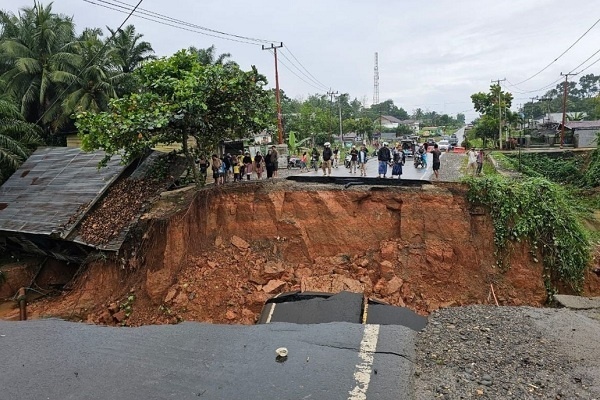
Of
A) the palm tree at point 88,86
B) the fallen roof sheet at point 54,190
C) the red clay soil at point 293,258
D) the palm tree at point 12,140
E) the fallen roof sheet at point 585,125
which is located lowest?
the red clay soil at point 293,258

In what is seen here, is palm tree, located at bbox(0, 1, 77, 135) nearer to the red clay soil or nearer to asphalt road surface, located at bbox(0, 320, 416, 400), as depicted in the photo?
the red clay soil

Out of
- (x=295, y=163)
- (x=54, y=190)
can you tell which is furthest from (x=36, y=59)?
(x=295, y=163)

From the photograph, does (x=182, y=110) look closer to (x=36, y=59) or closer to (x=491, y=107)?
(x=36, y=59)

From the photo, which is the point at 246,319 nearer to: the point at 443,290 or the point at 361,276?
the point at 361,276

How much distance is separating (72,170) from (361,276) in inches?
399

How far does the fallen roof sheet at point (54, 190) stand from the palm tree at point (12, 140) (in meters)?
0.85

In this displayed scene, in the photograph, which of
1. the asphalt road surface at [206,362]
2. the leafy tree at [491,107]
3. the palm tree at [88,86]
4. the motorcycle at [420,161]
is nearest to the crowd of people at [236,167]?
the motorcycle at [420,161]

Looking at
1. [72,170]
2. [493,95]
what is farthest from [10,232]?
[493,95]

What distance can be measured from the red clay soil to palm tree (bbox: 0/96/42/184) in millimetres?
6872

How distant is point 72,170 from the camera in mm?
13969

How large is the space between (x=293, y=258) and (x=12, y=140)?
43.8 feet

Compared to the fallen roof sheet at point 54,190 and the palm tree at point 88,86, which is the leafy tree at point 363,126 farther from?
the fallen roof sheet at point 54,190

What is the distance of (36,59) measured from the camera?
24.1 meters

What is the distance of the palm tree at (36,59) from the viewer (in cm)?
2334
